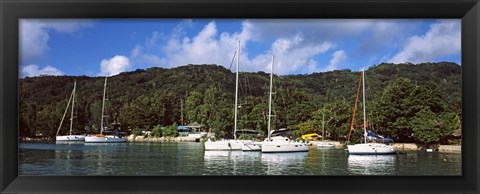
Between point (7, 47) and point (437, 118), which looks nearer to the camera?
point (7, 47)

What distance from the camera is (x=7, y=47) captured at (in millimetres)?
2496

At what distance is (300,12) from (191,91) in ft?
24.4

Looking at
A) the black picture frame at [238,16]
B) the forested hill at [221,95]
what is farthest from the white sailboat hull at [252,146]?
the black picture frame at [238,16]

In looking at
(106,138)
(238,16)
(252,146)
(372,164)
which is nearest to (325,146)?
(252,146)

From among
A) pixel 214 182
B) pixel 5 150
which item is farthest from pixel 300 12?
pixel 5 150

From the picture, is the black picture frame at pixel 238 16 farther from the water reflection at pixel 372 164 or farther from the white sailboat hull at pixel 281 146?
the white sailboat hull at pixel 281 146

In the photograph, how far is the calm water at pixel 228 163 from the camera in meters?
7.35

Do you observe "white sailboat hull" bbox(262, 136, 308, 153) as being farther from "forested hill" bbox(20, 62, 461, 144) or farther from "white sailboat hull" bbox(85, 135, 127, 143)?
"white sailboat hull" bbox(85, 135, 127, 143)

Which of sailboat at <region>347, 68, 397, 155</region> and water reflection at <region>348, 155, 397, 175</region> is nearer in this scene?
water reflection at <region>348, 155, 397, 175</region>

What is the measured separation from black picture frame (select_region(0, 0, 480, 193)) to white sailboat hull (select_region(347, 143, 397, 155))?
856 cm

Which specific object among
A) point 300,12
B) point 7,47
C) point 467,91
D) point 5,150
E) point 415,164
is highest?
point 300,12

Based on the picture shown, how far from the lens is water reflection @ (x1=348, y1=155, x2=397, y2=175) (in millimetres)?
8156

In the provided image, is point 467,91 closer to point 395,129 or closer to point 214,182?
point 214,182

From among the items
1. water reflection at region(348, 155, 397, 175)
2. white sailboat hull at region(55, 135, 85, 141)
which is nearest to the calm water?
water reflection at region(348, 155, 397, 175)
